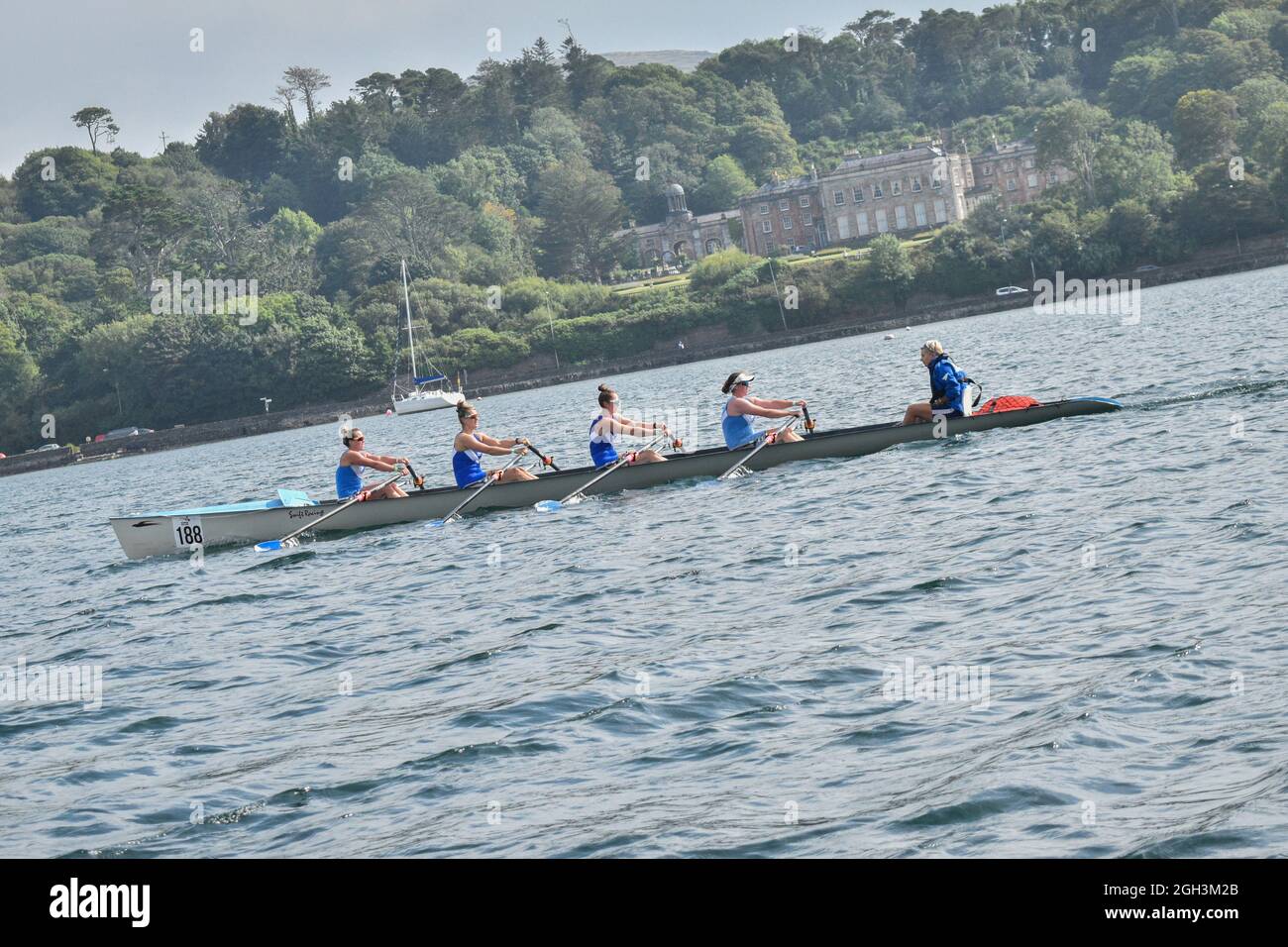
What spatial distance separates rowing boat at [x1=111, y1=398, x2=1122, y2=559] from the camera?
22.2 meters

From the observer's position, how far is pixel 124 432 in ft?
356

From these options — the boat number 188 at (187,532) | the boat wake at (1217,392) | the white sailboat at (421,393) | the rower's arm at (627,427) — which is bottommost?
the boat number 188 at (187,532)

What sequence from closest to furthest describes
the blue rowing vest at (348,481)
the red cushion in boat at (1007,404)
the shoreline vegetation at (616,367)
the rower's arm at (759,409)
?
the rower's arm at (759,409) < the red cushion in boat at (1007,404) < the blue rowing vest at (348,481) < the shoreline vegetation at (616,367)

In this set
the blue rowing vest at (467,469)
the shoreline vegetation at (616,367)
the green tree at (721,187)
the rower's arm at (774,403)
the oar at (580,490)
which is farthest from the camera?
the green tree at (721,187)

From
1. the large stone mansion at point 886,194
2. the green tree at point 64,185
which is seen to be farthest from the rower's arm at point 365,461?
the green tree at point 64,185

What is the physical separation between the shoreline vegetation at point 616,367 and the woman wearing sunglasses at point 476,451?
80.5m

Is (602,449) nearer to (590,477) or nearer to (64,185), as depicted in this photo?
(590,477)

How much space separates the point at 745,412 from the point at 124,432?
95.2 metres

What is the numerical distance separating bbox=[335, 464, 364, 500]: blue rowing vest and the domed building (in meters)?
139

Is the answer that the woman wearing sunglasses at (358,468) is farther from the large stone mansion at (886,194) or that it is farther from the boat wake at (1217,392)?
the large stone mansion at (886,194)

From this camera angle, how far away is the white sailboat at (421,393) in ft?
326

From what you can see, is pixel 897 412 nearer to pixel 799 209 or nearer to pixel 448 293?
pixel 448 293

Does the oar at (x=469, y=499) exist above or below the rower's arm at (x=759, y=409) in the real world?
below

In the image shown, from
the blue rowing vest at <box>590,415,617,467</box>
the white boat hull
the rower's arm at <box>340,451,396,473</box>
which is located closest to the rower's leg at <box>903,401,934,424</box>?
Result: the blue rowing vest at <box>590,415,617,467</box>
